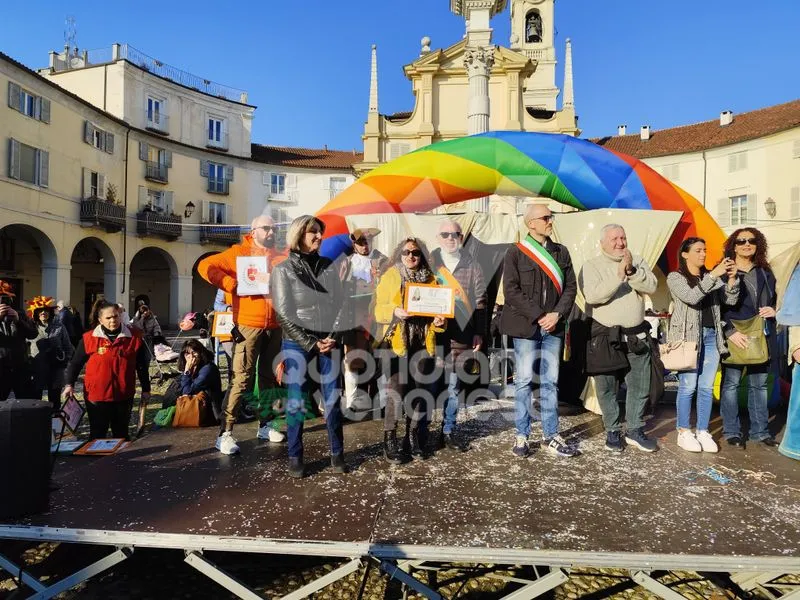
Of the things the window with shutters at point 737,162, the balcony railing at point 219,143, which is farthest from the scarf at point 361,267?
the window with shutters at point 737,162

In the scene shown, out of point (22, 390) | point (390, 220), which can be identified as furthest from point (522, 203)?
point (22, 390)

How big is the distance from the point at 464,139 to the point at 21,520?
526 centimetres

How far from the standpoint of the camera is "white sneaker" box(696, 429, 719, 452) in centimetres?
433

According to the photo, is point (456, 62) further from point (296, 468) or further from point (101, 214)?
point (296, 468)

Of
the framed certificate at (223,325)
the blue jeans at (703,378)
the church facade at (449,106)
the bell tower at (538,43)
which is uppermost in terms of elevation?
the bell tower at (538,43)

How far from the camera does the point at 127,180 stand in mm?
26703

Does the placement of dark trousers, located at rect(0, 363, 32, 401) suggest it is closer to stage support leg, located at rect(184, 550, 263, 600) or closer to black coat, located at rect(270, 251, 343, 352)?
black coat, located at rect(270, 251, 343, 352)

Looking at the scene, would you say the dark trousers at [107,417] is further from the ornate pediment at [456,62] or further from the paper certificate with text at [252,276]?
the ornate pediment at [456,62]

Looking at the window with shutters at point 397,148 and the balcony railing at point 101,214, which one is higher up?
the window with shutters at point 397,148

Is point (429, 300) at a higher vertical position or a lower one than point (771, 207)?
lower

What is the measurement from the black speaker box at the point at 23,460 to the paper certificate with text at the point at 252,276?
1.63 m

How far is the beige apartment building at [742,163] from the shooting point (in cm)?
2616

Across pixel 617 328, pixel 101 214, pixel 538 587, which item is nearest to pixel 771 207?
pixel 617 328

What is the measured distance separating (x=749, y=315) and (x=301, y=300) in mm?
3842
